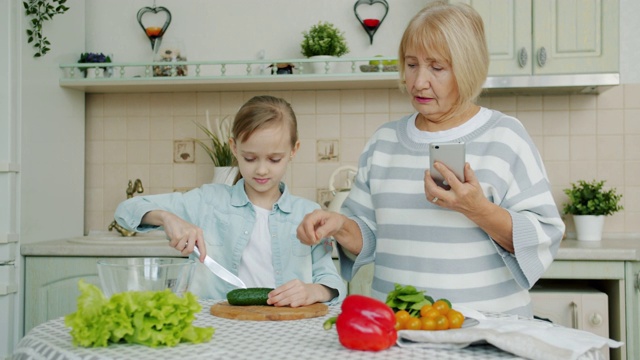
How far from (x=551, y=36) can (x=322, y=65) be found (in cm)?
85

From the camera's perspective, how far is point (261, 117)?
1.58m

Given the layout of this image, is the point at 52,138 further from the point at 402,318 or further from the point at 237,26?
the point at 402,318

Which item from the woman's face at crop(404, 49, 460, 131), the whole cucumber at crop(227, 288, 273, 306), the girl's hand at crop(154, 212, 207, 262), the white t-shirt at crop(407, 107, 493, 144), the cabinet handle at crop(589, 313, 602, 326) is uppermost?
the woman's face at crop(404, 49, 460, 131)

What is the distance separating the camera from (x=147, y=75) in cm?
294

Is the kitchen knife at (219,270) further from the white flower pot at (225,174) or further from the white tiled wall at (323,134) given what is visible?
the white tiled wall at (323,134)

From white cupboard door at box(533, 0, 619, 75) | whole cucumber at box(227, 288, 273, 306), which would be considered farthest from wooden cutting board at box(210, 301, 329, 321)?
white cupboard door at box(533, 0, 619, 75)

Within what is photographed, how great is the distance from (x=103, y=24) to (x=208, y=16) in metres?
0.46

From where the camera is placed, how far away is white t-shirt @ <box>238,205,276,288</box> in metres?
1.61

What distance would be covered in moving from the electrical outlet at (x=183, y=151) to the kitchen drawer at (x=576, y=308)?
1490 mm

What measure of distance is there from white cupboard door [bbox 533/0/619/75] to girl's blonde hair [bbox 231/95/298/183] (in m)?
1.28

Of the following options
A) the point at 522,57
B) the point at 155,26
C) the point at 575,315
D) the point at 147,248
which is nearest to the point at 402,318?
the point at 575,315

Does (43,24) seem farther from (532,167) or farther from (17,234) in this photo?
(532,167)

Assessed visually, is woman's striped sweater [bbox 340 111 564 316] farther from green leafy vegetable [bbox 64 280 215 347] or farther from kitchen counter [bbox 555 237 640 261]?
kitchen counter [bbox 555 237 640 261]

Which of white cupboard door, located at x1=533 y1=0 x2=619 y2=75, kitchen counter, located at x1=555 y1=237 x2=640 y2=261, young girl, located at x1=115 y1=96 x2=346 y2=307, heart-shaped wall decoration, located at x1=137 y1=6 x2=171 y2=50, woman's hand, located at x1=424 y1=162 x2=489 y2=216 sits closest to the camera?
woman's hand, located at x1=424 y1=162 x2=489 y2=216
